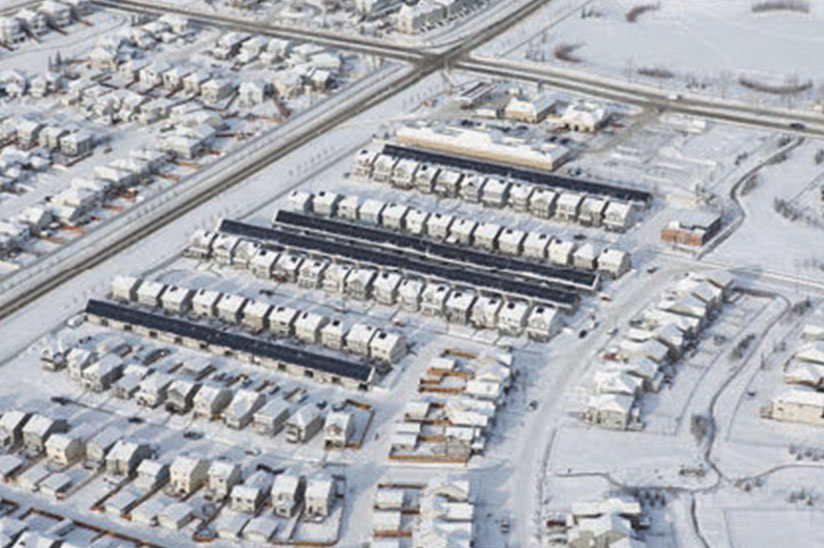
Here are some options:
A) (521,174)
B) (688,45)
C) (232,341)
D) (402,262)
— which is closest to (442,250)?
(402,262)

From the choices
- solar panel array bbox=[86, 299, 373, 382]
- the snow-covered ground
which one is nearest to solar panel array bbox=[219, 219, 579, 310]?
solar panel array bbox=[86, 299, 373, 382]

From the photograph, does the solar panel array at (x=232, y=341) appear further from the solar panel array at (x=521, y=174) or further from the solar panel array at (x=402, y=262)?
the solar panel array at (x=521, y=174)

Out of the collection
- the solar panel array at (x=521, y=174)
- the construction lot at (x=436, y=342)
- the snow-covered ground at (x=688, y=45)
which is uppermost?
the snow-covered ground at (x=688, y=45)

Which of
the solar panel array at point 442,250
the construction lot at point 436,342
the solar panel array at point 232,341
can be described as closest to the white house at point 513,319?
the construction lot at point 436,342

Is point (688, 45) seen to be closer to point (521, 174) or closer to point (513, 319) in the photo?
point (521, 174)

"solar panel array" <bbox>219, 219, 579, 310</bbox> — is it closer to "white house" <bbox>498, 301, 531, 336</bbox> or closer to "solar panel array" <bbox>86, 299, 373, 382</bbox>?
"white house" <bbox>498, 301, 531, 336</bbox>

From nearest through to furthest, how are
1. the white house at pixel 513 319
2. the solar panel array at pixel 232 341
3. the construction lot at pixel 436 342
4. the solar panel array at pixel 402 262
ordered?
the construction lot at pixel 436 342 → the solar panel array at pixel 232 341 → the white house at pixel 513 319 → the solar panel array at pixel 402 262

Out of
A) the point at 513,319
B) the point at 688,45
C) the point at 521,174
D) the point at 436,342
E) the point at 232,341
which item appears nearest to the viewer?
the point at 232,341
